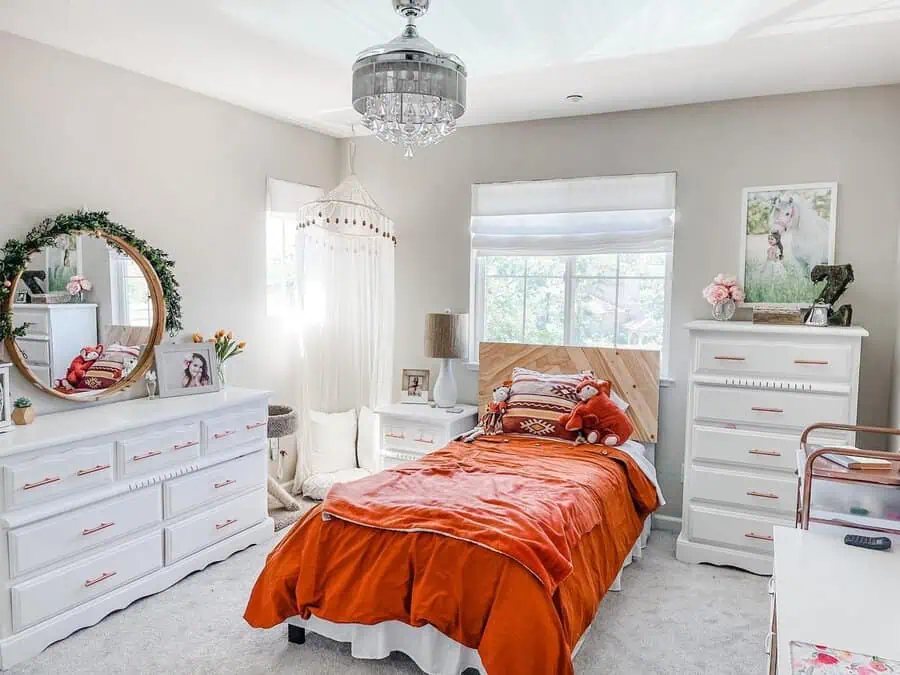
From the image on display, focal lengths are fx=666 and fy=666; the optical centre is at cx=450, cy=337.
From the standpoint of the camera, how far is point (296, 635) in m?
2.72

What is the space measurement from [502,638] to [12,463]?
1.98m

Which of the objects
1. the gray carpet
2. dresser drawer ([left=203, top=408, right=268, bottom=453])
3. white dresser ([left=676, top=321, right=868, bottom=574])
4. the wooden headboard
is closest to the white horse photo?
white dresser ([left=676, top=321, right=868, bottom=574])

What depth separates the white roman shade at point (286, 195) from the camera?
4426 mm

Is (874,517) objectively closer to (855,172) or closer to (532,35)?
(532,35)

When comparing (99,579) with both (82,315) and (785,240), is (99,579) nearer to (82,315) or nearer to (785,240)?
(82,315)

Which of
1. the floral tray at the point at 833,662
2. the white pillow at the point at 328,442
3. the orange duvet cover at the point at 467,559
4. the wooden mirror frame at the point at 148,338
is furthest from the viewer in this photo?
the white pillow at the point at 328,442

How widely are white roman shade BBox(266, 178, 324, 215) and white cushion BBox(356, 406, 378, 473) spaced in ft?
4.88

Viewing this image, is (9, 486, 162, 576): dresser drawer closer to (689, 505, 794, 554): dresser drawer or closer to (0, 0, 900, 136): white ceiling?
(0, 0, 900, 136): white ceiling

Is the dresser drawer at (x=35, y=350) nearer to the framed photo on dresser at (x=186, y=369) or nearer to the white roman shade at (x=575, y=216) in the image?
the framed photo on dresser at (x=186, y=369)

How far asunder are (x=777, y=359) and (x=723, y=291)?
1.69 feet

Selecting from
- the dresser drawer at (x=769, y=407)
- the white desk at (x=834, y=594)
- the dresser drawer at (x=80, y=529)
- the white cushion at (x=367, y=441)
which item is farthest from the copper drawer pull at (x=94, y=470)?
the dresser drawer at (x=769, y=407)

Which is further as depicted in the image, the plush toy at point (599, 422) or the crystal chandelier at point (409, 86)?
the plush toy at point (599, 422)

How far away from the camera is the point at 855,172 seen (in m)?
3.60

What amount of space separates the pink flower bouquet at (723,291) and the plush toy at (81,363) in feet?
10.7
